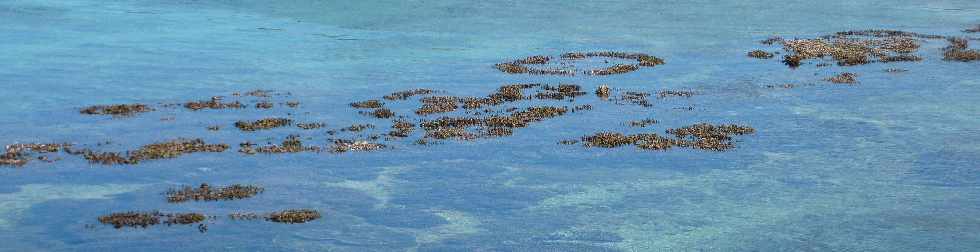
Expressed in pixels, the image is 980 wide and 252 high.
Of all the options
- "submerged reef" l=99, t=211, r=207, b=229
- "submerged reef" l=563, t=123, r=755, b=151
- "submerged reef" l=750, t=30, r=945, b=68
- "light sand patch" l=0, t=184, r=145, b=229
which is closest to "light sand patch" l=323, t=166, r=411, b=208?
"submerged reef" l=99, t=211, r=207, b=229

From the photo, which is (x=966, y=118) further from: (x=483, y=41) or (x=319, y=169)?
(x=483, y=41)

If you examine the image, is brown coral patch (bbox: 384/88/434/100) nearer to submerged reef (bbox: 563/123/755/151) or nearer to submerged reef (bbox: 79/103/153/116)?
submerged reef (bbox: 79/103/153/116)

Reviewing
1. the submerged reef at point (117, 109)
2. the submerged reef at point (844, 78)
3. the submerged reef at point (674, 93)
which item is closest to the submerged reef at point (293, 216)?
the submerged reef at point (117, 109)

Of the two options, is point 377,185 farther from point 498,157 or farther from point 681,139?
point 681,139

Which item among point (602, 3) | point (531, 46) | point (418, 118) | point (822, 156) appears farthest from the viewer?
point (602, 3)

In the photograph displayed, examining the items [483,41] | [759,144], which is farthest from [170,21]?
[759,144]

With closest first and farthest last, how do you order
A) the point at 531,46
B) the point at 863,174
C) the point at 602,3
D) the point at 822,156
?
the point at 863,174, the point at 822,156, the point at 531,46, the point at 602,3
